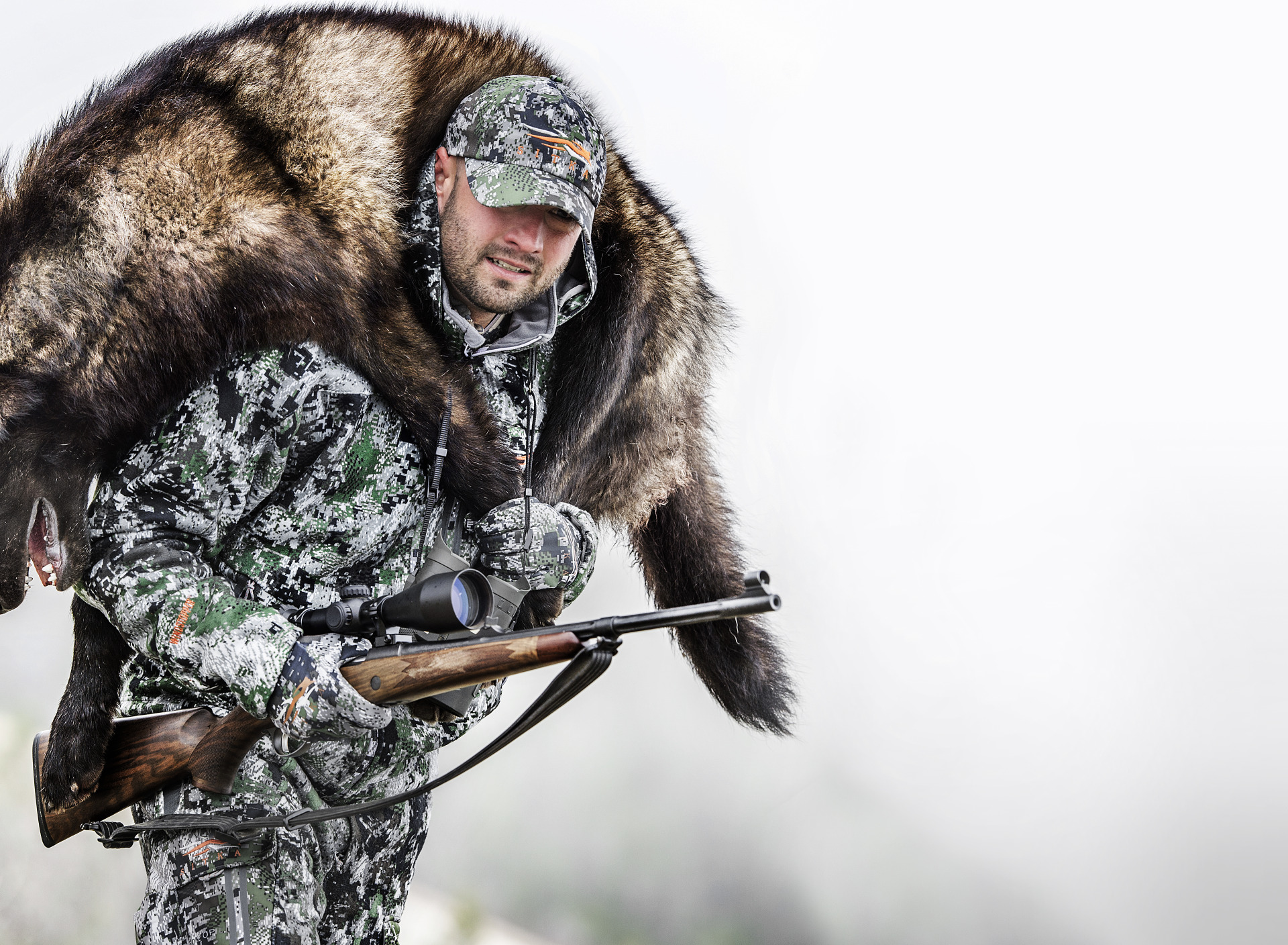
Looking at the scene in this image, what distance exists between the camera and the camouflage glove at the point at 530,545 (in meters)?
1.66

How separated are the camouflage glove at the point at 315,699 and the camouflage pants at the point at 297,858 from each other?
17cm

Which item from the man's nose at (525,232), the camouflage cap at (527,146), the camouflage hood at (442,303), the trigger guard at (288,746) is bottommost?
the trigger guard at (288,746)

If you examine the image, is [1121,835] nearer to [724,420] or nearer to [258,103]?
[724,420]

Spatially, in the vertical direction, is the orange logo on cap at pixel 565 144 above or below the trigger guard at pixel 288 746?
above

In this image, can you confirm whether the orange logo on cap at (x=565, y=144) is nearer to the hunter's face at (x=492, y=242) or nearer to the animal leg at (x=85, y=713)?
the hunter's face at (x=492, y=242)

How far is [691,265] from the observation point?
199 cm

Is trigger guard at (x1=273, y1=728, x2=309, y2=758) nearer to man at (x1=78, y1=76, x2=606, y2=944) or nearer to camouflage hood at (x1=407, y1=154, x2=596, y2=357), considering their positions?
man at (x1=78, y1=76, x2=606, y2=944)

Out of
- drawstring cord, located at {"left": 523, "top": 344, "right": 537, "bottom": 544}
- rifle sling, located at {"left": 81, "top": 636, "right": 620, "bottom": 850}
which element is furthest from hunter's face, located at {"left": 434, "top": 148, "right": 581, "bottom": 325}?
rifle sling, located at {"left": 81, "top": 636, "right": 620, "bottom": 850}

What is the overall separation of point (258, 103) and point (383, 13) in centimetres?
31

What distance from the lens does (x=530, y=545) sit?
1.66 meters

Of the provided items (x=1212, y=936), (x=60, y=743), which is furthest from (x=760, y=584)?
(x=1212, y=936)

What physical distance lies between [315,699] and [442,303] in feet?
1.92

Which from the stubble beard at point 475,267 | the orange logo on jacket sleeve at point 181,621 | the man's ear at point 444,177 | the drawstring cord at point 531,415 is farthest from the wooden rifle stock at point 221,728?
the man's ear at point 444,177

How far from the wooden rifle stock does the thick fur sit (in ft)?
0.11
